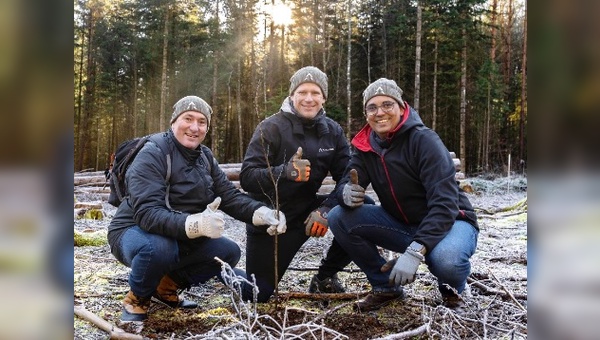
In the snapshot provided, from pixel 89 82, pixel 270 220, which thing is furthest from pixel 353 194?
pixel 89 82

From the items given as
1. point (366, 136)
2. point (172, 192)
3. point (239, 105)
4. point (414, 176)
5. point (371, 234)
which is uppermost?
point (239, 105)

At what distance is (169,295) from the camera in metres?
3.02

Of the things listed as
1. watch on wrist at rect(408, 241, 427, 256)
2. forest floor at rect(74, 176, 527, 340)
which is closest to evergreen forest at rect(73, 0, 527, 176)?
forest floor at rect(74, 176, 527, 340)

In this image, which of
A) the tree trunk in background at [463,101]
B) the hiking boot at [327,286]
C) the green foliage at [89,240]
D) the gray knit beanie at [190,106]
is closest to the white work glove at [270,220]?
the hiking boot at [327,286]

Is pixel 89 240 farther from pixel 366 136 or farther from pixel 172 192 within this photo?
pixel 366 136

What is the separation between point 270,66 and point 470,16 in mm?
4960

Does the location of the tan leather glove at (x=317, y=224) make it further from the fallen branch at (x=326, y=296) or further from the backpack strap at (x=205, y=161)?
the backpack strap at (x=205, y=161)

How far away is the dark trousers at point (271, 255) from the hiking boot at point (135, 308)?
2.37 feet

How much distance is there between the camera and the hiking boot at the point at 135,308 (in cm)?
266

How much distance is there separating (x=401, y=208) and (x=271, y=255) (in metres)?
0.98

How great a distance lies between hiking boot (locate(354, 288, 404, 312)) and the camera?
287 cm
